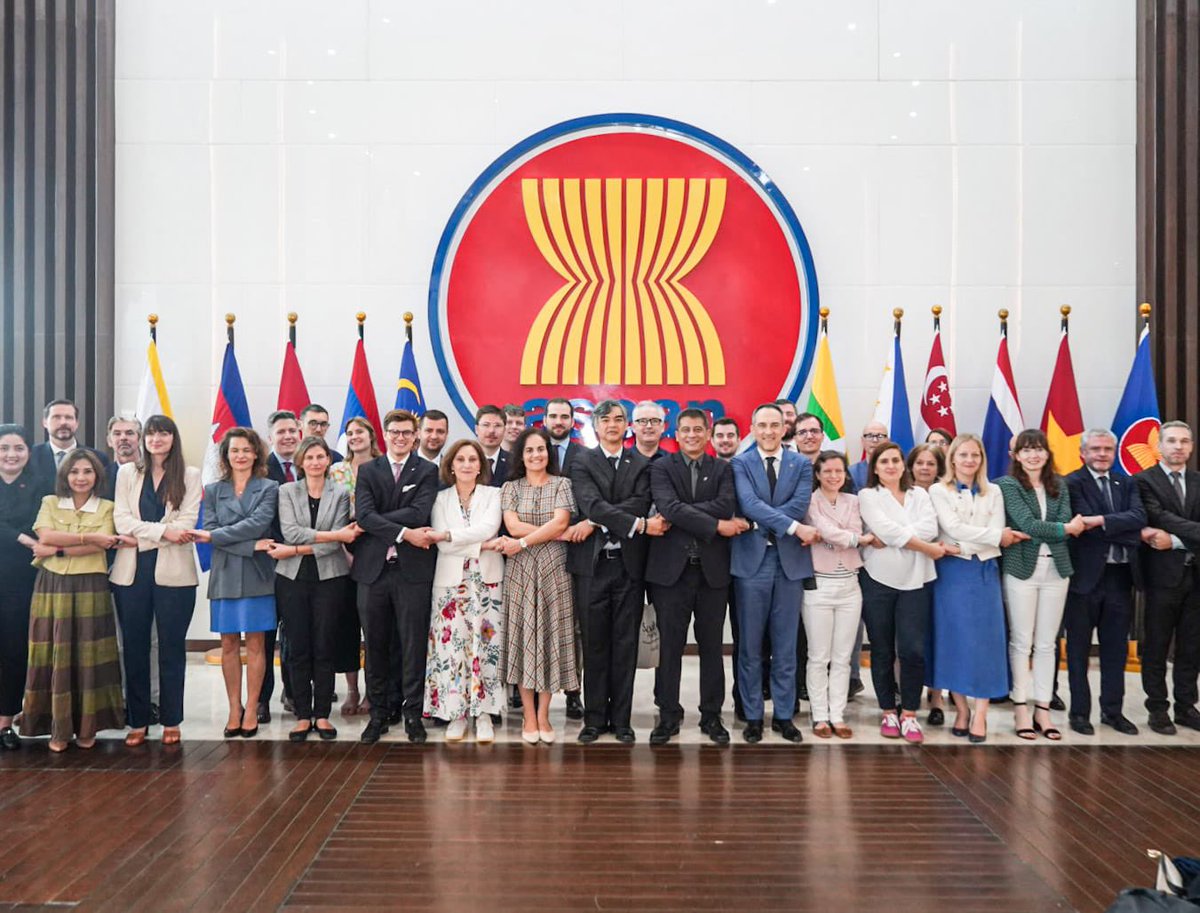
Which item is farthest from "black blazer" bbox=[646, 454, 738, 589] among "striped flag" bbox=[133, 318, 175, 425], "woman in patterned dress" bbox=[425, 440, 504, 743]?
"striped flag" bbox=[133, 318, 175, 425]

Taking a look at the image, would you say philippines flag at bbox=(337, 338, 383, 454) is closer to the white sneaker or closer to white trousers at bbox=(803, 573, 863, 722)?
the white sneaker

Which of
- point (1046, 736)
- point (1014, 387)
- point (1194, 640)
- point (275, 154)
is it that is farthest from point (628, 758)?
point (275, 154)

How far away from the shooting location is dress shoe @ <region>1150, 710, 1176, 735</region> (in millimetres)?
4824

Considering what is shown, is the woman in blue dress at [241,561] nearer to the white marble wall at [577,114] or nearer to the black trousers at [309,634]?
the black trousers at [309,634]

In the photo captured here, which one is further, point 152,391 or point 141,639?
point 152,391

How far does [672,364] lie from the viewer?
671 cm

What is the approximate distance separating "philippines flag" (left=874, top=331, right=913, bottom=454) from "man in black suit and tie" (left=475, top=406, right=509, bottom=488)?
2.63 metres

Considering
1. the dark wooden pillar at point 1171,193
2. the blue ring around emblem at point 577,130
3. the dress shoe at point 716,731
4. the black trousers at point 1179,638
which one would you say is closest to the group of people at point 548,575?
the dress shoe at point 716,731

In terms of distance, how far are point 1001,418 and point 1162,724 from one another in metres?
2.27

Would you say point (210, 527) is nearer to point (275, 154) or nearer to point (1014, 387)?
point (275, 154)

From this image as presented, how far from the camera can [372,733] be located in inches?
182

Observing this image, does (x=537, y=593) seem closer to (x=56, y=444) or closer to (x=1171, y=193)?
(x=56, y=444)

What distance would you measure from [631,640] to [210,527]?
6.97 ft

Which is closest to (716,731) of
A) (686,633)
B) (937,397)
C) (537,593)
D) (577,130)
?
(686,633)
